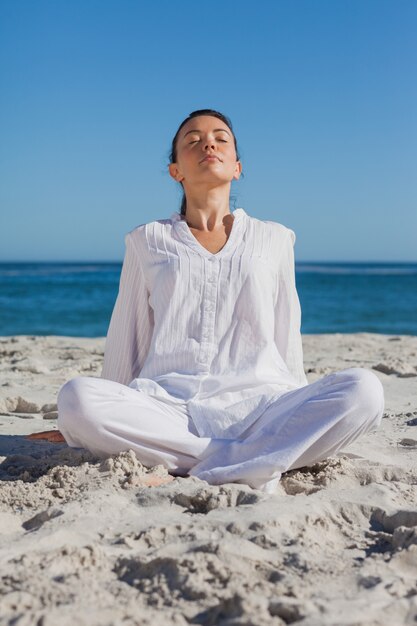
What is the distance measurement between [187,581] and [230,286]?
163 centimetres

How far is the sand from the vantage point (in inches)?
71.7

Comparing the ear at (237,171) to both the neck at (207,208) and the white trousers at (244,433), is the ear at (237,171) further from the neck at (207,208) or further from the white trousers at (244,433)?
the white trousers at (244,433)

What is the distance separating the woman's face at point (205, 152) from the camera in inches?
135

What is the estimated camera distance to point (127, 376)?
12.0ft

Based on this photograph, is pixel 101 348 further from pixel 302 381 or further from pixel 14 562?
pixel 14 562

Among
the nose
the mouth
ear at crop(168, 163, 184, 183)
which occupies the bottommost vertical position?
ear at crop(168, 163, 184, 183)

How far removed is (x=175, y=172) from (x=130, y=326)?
30.5 inches

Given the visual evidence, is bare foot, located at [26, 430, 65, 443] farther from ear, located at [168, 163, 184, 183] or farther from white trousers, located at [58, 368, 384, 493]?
ear, located at [168, 163, 184, 183]

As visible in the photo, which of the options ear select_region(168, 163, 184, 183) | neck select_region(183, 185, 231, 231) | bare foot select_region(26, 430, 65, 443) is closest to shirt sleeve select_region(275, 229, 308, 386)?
neck select_region(183, 185, 231, 231)

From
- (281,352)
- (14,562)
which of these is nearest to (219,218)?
(281,352)

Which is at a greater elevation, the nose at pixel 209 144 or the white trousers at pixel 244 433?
the nose at pixel 209 144

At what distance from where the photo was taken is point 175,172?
368 centimetres

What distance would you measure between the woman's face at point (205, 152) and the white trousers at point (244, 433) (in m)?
1.04

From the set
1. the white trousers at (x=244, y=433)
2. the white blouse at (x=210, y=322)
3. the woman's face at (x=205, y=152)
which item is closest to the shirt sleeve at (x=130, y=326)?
the white blouse at (x=210, y=322)
